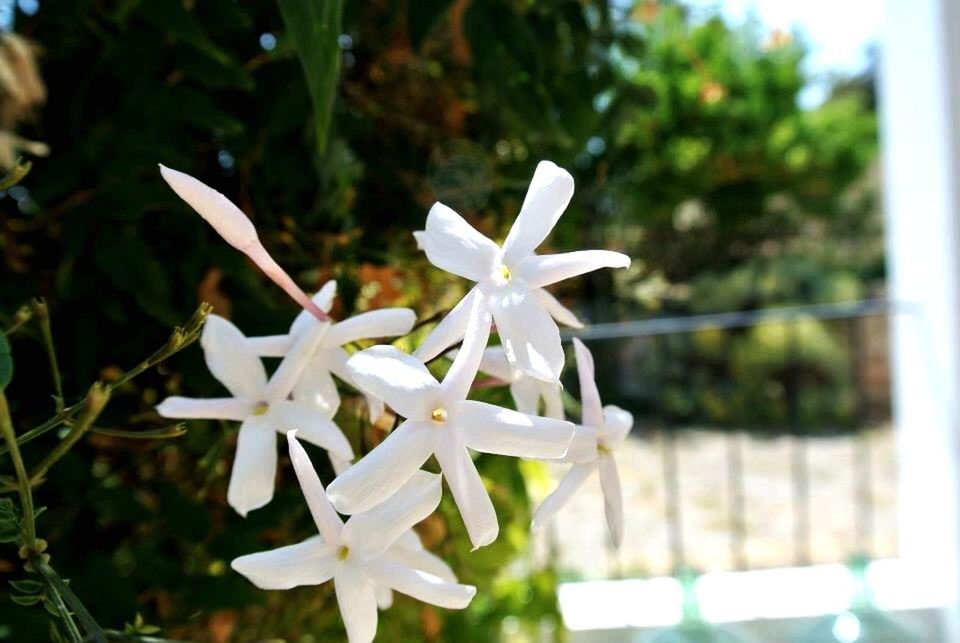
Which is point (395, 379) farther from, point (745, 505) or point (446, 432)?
point (745, 505)

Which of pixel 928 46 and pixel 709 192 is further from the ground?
pixel 709 192

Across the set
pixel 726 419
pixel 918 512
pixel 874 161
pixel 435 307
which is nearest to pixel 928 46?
pixel 918 512

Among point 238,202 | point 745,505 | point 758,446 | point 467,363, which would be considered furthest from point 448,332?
point 758,446

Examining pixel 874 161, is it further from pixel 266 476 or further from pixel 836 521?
pixel 266 476

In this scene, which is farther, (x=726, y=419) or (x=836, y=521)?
(x=726, y=419)

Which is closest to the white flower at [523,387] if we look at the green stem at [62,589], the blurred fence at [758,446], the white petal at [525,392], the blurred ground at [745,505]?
the white petal at [525,392]

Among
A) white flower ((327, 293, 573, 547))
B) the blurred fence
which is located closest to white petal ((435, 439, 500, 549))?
white flower ((327, 293, 573, 547))

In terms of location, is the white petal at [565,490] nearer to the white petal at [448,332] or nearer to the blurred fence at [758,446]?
the white petal at [448,332]
